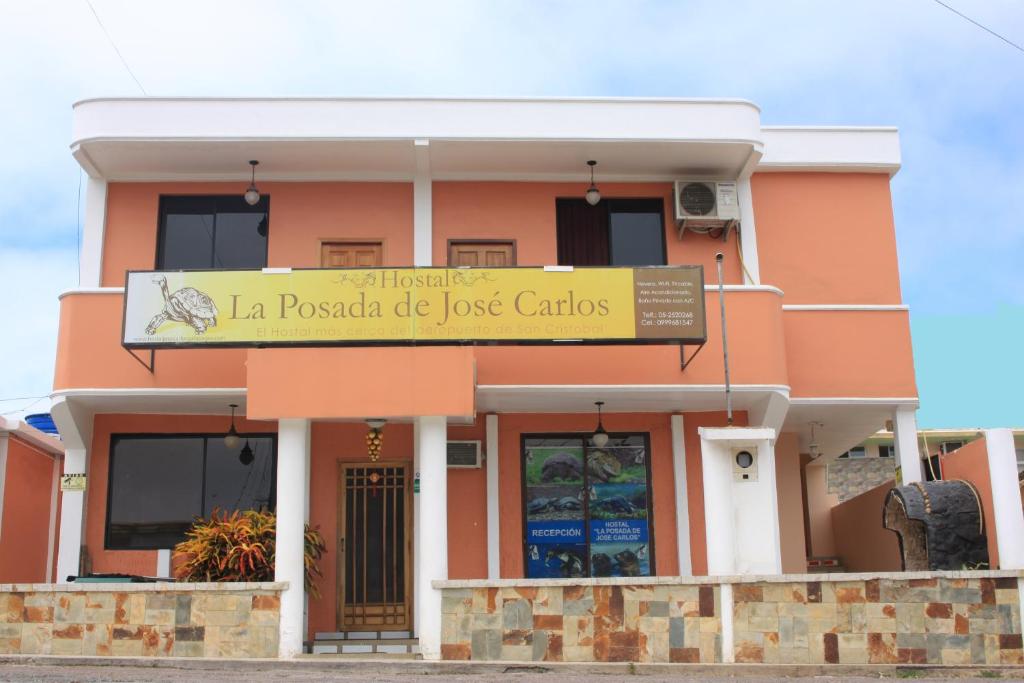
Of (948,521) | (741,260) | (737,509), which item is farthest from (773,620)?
(741,260)

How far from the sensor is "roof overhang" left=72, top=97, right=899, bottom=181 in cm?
1542

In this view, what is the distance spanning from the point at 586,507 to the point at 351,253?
4872 mm

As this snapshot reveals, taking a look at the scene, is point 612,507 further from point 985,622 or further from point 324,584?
point 985,622

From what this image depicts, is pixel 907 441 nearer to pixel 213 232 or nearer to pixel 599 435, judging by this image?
pixel 599 435

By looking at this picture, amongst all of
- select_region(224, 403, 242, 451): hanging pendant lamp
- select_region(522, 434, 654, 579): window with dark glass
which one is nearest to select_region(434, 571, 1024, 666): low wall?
select_region(522, 434, 654, 579): window with dark glass

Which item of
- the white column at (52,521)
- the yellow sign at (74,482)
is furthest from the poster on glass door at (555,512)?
the white column at (52,521)

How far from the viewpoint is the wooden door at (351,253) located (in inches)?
640

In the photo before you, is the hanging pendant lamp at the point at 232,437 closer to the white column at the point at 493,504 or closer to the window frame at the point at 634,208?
the white column at the point at 493,504

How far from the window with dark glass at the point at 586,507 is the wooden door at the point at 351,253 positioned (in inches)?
133

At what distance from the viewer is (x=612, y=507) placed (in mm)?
15922

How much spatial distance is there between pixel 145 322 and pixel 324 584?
4.22 m

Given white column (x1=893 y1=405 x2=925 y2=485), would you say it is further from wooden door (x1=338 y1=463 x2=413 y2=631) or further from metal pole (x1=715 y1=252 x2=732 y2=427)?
wooden door (x1=338 y1=463 x2=413 y2=631)

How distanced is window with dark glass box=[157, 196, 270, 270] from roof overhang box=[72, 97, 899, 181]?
40 cm

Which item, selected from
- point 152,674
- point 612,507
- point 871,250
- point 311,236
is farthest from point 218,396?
point 871,250
